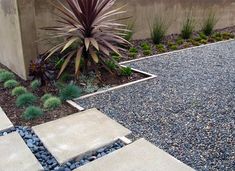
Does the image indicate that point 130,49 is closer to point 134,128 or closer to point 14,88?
point 14,88

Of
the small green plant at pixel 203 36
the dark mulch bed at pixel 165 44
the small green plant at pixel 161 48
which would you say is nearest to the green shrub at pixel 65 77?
the dark mulch bed at pixel 165 44

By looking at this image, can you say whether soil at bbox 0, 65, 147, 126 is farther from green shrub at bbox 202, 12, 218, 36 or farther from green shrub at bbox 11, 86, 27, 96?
green shrub at bbox 202, 12, 218, 36

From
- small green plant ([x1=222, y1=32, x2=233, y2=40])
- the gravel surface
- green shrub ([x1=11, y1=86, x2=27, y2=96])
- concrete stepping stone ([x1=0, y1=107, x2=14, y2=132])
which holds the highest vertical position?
small green plant ([x1=222, y1=32, x2=233, y2=40])

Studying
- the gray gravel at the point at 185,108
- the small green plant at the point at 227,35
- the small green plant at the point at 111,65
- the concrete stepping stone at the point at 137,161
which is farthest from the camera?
the small green plant at the point at 227,35

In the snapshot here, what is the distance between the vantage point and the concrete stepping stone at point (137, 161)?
2215 millimetres

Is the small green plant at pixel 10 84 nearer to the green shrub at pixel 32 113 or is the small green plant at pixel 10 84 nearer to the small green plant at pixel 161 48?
the green shrub at pixel 32 113

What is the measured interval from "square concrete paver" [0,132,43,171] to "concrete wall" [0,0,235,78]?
1779mm

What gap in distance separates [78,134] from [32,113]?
2.40 feet

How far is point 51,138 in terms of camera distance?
8.87 feet

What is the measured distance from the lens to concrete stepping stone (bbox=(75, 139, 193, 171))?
221 cm

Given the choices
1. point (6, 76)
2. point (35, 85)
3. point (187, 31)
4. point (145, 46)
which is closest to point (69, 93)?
point (35, 85)

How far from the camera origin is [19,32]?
13.3ft

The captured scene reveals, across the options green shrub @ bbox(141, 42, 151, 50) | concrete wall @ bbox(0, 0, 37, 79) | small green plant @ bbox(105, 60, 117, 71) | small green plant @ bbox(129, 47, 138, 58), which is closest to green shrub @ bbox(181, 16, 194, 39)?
green shrub @ bbox(141, 42, 151, 50)

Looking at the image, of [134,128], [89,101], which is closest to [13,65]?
[89,101]
